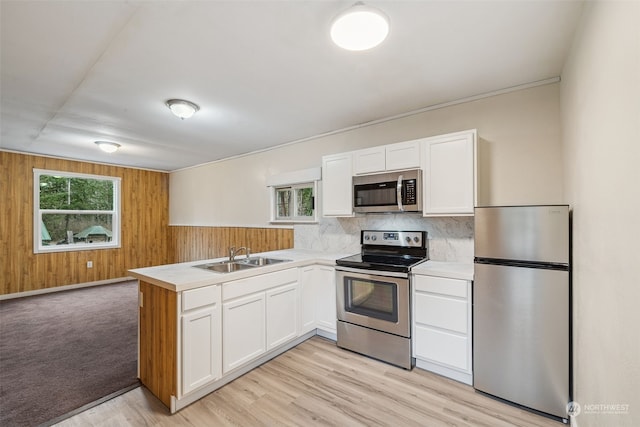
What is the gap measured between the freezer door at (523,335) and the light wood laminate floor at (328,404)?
0.14 meters

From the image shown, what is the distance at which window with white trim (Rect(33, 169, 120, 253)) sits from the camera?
5000 millimetres

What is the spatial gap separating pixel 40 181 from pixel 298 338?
547cm

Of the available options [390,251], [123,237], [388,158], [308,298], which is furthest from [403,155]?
[123,237]

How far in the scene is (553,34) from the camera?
5.84ft

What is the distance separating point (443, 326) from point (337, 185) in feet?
5.79

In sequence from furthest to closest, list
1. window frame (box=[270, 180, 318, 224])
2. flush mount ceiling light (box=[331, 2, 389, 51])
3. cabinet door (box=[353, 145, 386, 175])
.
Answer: window frame (box=[270, 180, 318, 224]) < cabinet door (box=[353, 145, 386, 175]) < flush mount ceiling light (box=[331, 2, 389, 51])

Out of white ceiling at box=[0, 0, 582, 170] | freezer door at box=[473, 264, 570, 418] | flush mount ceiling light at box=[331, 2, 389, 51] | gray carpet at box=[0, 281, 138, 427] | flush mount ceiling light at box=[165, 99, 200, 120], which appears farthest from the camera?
flush mount ceiling light at box=[165, 99, 200, 120]

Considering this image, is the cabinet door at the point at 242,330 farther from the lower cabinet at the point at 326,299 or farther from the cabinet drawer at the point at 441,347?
the cabinet drawer at the point at 441,347

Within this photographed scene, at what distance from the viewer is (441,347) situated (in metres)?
2.31

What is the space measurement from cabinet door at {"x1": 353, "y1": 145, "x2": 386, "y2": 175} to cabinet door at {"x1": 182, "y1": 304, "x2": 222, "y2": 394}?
75.9 inches

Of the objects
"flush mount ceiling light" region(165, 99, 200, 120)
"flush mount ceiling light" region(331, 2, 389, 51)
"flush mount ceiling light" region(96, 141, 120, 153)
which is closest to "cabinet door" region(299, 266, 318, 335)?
"flush mount ceiling light" region(165, 99, 200, 120)

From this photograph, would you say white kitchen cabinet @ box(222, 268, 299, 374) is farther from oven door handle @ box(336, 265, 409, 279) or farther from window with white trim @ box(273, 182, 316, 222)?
window with white trim @ box(273, 182, 316, 222)

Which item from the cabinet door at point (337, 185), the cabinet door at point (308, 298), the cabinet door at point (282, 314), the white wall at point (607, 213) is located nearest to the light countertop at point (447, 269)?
the white wall at point (607, 213)

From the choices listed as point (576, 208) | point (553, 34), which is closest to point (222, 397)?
point (576, 208)
